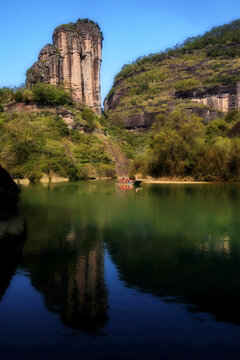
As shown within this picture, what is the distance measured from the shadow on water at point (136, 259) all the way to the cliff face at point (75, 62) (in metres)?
83.6

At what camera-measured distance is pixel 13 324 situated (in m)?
5.52

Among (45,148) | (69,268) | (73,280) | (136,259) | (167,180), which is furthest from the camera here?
(45,148)

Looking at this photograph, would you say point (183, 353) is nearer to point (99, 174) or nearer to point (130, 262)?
point (130, 262)

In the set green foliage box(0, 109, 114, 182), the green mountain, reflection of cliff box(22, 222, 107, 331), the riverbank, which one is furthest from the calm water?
green foliage box(0, 109, 114, 182)

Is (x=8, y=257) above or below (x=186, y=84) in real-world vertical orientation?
below

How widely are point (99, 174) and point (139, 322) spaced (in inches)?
2781

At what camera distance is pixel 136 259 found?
9.64 m

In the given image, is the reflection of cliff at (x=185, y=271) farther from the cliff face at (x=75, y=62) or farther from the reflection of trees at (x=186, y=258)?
the cliff face at (x=75, y=62)

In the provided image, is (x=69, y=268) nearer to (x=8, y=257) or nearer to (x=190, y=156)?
(x=8, y=257)

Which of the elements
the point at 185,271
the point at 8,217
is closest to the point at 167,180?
the point at 8,217

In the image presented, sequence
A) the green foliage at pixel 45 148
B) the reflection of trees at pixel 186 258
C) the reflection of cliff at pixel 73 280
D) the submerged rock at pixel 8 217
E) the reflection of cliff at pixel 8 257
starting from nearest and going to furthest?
the reflection of cliff at pixel 73 280
the reflection of trees at pixel 186 258
the reflection of cliff at pixel 8 257
the submerged rock at pixel 8 217
the green foliage at pixel 45 148

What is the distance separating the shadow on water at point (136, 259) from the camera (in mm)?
6422

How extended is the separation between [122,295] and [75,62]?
9791 cm

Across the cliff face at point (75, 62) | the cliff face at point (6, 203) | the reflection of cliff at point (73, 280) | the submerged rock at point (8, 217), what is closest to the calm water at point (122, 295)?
the reflection of cliff at point (73, 280)
